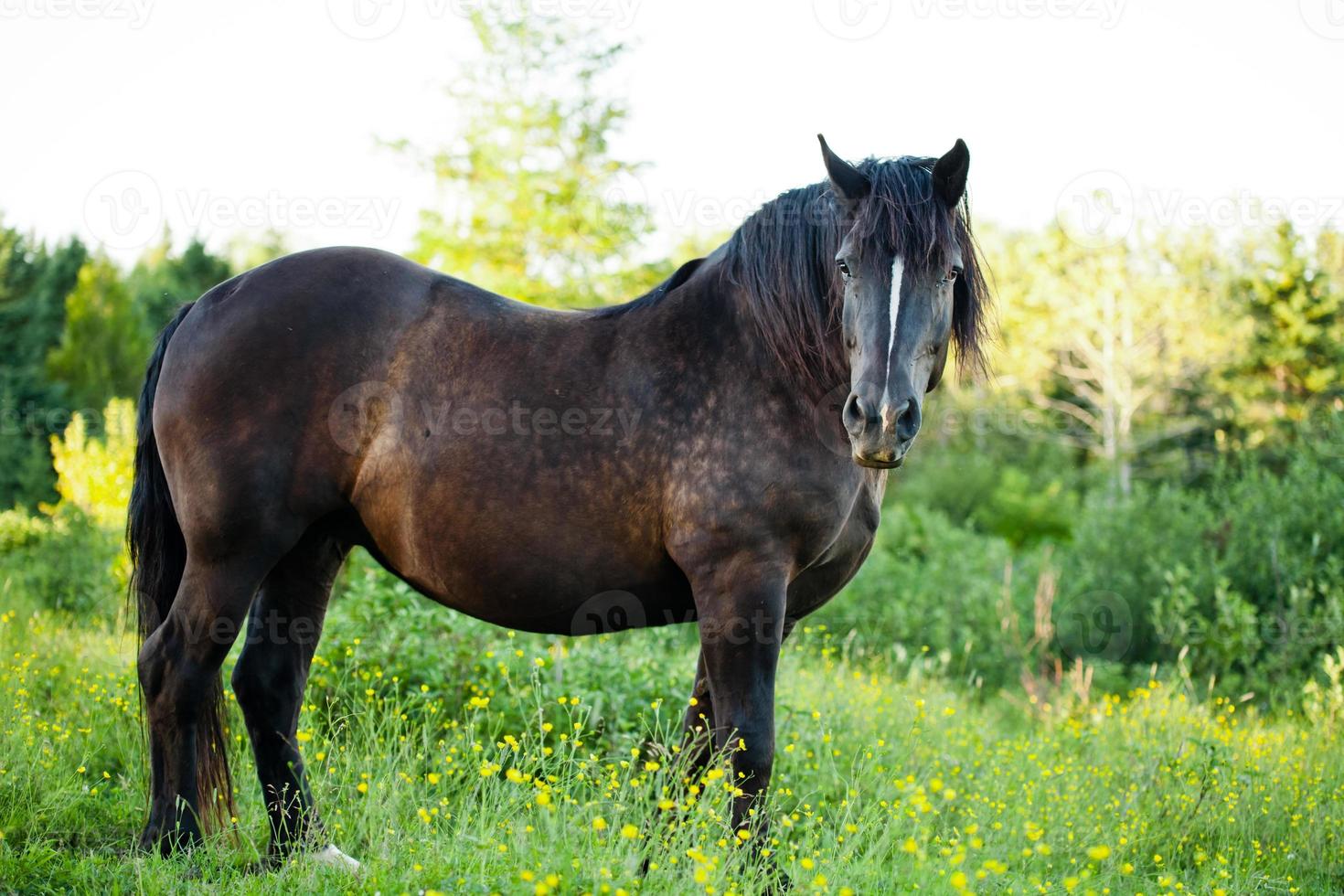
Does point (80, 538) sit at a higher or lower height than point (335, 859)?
higher

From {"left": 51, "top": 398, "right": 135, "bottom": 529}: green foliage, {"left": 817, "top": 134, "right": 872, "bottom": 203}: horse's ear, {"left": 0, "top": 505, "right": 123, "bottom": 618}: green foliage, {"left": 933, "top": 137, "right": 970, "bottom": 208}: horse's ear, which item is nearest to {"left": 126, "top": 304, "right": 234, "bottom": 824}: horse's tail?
{"left": 817, "top": 134, "right": 872, "bottom": 203}: horse's ear

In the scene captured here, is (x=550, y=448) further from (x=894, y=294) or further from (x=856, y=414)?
(x=894, y=294)

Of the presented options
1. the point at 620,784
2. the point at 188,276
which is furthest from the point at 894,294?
the point at 188,276

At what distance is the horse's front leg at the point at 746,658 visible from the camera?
Answer: 3072 mm

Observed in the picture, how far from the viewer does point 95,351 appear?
2050 cm

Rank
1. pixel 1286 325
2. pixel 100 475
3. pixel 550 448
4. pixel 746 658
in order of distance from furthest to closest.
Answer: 1. pixel 1286 325
2. pixel 100 475
3. pixel 550 448
4. pixel 746 658

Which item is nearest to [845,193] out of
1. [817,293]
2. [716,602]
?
[817,293]

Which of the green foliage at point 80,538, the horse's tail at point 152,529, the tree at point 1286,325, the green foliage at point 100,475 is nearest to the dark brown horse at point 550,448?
the horse's tail at point 152,529

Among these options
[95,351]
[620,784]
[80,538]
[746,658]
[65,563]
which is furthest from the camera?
[95,351]

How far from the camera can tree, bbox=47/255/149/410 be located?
2020 cm

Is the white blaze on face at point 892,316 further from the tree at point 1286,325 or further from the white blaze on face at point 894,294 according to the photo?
the tree at point 1286,325

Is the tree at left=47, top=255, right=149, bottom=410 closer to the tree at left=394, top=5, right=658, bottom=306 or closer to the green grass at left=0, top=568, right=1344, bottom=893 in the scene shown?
the tree at left=394, top=5, right=658, bottom=306

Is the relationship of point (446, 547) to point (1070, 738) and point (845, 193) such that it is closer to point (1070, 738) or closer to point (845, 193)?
point (845, 193)

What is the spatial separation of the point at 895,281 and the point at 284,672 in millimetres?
2632
